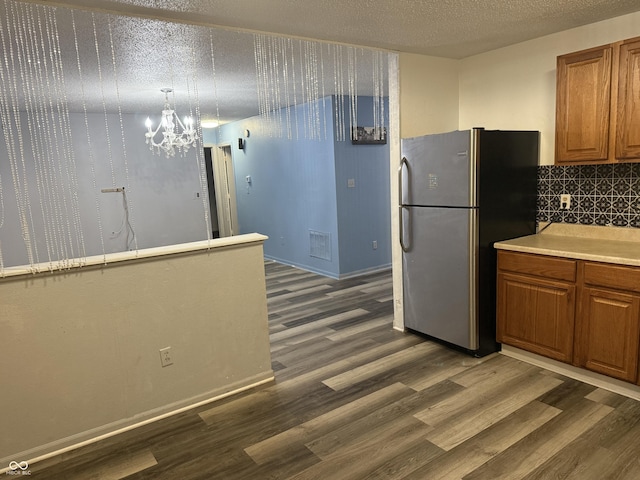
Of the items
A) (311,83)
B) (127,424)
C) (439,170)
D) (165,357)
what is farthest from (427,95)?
(127,424)

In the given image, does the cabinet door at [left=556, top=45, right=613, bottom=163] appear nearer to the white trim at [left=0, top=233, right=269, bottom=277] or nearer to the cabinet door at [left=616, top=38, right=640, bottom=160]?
the cabinet door at [left=616, top=38, right=640, bottom=160]

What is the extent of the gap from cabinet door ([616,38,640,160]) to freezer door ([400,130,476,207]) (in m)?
0.83

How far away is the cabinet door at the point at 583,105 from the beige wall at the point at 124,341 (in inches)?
82.0

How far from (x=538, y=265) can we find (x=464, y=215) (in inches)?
22.2

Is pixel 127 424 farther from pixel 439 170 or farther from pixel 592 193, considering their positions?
pixel 592 193

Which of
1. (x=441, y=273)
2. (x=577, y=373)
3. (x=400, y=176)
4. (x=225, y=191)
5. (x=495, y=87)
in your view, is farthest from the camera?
(x=225, y=191)

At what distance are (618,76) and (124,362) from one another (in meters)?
3.26

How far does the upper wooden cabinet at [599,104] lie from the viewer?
2.49m

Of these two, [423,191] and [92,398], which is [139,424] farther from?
[423,191]

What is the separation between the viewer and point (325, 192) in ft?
18.1

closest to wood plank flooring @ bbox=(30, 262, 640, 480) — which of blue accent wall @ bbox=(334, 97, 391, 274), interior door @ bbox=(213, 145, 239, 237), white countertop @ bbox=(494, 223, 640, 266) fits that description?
white countertop @ bbox=(494, 223, 640, 266)

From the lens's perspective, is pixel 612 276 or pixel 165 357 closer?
pixel 612 276

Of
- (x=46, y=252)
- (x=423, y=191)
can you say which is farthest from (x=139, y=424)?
(x=423, y=191)

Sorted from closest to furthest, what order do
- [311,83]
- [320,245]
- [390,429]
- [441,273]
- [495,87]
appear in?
[390,429], [441,273], [495,87], [311,83], [320,245]
